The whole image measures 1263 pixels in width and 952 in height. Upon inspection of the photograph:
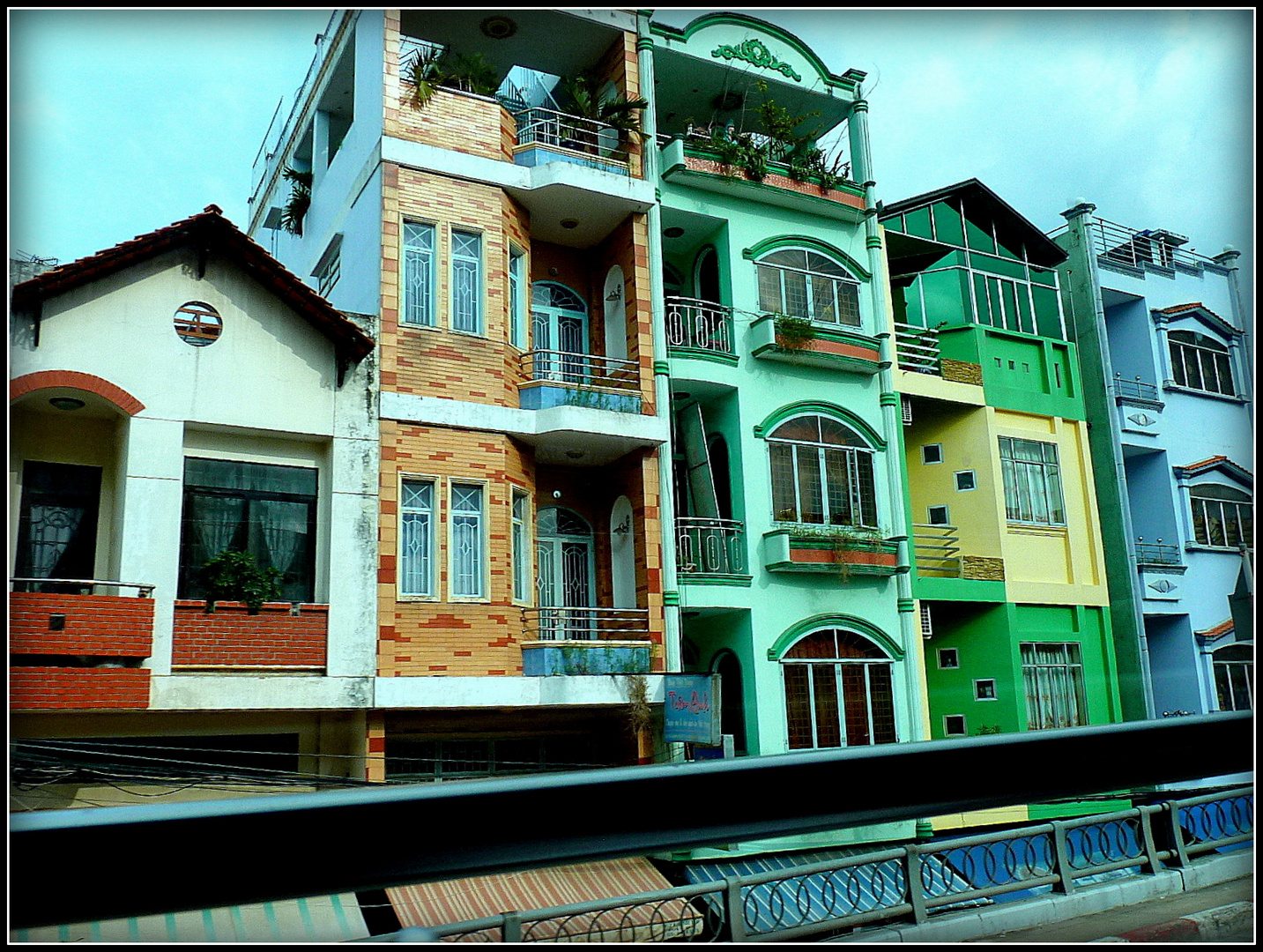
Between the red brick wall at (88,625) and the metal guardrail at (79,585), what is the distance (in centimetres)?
3

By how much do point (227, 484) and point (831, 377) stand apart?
3.20 m

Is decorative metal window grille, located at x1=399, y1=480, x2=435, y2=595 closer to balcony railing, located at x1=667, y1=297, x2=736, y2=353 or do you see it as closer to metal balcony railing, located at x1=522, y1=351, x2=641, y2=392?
metal balcony railing, located at x1=522, y1=351, x2=641, y2=392

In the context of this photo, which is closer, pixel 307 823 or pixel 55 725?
pixel 307 823

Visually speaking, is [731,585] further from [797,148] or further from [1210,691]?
[1210,691]

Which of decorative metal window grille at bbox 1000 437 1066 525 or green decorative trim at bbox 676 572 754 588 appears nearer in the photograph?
decorative metal window grille at bbox 1000 437 1066 525

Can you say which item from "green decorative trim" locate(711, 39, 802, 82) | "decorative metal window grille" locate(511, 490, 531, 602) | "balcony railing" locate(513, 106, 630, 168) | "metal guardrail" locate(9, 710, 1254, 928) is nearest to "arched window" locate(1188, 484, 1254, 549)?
"metal guardrail" locate(9, 710, 1254, 928)

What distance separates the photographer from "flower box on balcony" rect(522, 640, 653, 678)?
434cm

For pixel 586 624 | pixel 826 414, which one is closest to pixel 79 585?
pixel 586 624

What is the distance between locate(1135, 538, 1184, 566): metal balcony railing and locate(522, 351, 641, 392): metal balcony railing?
105 inches

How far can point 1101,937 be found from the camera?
30.0 inches

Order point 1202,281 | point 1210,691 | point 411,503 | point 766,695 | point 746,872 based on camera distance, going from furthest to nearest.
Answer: point 766,695 < point 411,503 < point 1202,281 < point 1210,691 < point 746,872

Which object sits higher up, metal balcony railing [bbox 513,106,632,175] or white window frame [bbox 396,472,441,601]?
metal balcony railing [bbox 513,106,632,175]

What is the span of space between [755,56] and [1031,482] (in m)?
2.84

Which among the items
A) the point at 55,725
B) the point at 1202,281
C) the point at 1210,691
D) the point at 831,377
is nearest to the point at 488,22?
the point at 831,377
